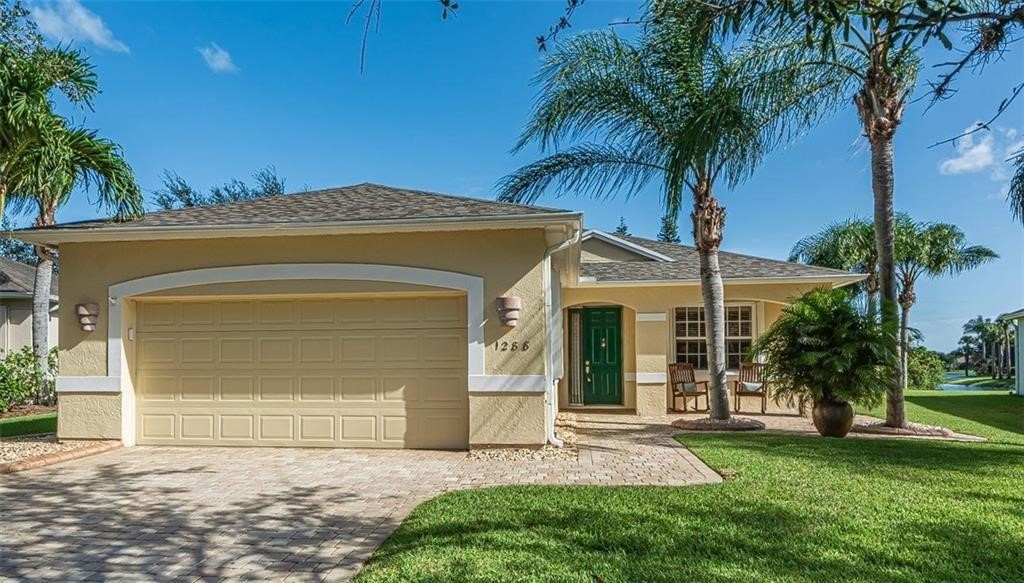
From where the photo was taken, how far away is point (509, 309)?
802cm

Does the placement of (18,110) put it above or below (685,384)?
above

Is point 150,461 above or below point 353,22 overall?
below

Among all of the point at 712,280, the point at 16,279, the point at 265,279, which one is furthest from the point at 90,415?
the point at 16,279

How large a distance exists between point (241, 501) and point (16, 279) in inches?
717

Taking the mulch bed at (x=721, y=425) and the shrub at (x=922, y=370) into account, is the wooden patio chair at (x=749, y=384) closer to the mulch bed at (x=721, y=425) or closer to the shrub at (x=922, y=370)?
the mulch bed at (x=721, y=425)

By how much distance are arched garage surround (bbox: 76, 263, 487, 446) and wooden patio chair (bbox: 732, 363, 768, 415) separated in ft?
23.9

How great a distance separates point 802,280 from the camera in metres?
12.8

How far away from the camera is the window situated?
13664mm

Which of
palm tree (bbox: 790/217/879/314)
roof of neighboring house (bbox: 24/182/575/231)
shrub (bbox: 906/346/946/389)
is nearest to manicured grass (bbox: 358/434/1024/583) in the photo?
roof of neighboring house (bbox: 24/182/575/231)

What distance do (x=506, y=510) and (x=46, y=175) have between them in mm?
7765

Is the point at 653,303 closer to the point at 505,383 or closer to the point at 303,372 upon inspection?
the point at 505,383

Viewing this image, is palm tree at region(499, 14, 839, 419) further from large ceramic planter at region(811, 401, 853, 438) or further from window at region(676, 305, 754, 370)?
window at region(676, 305, 754, 370)

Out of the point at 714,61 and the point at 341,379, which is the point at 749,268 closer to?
the point at 714,61

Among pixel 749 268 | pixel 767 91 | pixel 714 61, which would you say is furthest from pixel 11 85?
pixel 749 268
